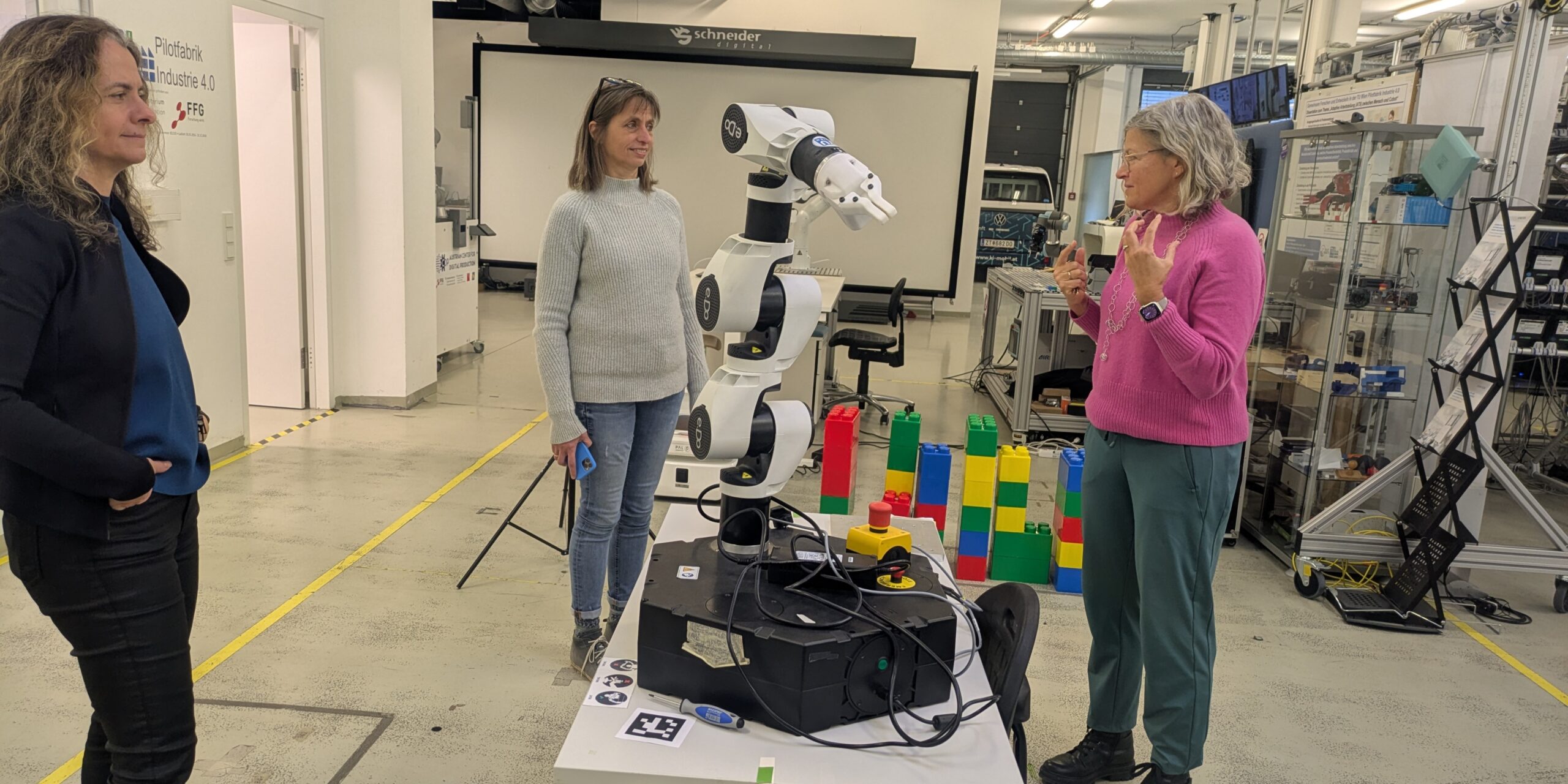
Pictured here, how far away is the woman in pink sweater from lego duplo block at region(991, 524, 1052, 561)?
1.45 meters

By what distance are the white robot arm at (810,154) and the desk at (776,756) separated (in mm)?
676

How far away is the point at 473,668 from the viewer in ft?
9.25

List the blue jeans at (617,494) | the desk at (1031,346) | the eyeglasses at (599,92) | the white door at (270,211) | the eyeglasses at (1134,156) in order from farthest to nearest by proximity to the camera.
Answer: the desk at (1031,346)
the white door at (270,211)
the blue jeans at (617,494)
the eyeglasses at (599,92)
the eyeglasses at (1134,156)

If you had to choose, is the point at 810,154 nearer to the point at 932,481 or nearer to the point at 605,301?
the point at 605,301

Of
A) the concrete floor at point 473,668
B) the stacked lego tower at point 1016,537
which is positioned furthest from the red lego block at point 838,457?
the concrete floor at point 473,668

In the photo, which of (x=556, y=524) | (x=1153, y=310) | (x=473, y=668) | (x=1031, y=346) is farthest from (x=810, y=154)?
(x=1031, y=346)

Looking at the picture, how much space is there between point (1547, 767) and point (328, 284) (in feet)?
17.8

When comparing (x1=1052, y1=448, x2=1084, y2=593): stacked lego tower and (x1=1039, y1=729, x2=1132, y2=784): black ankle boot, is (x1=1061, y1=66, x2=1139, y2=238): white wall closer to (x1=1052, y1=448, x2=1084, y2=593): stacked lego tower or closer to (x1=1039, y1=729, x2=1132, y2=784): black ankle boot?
(x1=1052, y1=448, x2=1084, y2=593): stacked lego tower

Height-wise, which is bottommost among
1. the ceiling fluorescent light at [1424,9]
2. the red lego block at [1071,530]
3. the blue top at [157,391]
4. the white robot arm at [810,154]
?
the red lego block at [1071,530]

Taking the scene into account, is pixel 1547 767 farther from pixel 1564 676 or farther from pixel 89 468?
pixel 89 468

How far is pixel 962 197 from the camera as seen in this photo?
10.3m

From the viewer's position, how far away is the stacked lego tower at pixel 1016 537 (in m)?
3.62

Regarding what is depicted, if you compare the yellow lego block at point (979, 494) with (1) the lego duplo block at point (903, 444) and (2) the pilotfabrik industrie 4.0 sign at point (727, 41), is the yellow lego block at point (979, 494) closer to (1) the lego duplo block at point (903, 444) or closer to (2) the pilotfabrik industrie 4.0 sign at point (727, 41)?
(1) the lego duplo block at point (903, 444)

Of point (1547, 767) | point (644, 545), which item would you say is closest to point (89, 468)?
point (644, 545)
